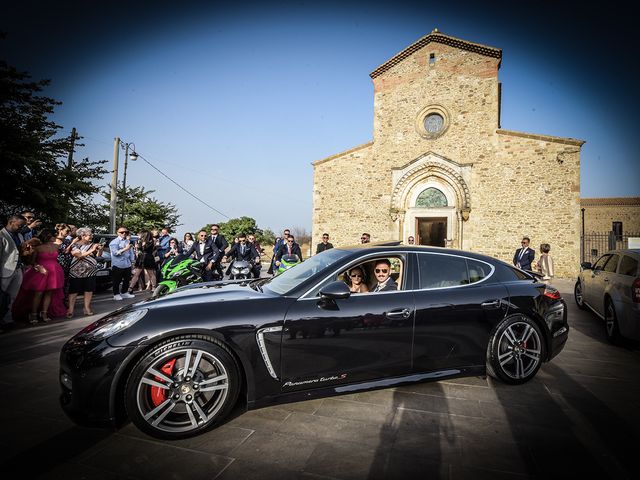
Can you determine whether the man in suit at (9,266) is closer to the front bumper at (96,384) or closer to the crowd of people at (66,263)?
the crowd of people at (66,263)

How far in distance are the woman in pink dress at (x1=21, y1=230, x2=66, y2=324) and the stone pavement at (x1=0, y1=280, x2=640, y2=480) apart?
2.98m

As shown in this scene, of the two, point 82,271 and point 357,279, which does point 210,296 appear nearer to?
point 357,279

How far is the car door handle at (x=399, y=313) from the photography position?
2.77 metres

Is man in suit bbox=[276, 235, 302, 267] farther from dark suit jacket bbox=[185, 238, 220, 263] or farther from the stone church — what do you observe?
the stone church

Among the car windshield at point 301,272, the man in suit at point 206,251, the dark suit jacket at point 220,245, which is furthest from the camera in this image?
the dark suit jacket at point 220,245

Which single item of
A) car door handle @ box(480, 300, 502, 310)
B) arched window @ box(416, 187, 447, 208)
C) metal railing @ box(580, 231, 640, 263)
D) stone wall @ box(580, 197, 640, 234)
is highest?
stone wall @ box(580, 197, 640, 234)

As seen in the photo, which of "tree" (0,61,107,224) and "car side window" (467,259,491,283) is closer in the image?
"car side window" (467,259,491,283)

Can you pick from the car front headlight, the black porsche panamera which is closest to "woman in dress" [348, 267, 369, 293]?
the black porsche panamera

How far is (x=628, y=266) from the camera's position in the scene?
4824 millimetres

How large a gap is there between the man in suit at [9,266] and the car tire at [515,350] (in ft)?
22.9

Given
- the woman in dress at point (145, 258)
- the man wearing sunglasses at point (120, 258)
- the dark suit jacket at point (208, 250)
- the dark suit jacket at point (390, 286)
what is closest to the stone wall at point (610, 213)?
the dark suit jacket at point (208, 250)

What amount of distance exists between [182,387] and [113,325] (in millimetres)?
702

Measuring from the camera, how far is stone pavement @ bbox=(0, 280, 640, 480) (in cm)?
202

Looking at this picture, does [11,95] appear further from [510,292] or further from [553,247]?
[553,247]
